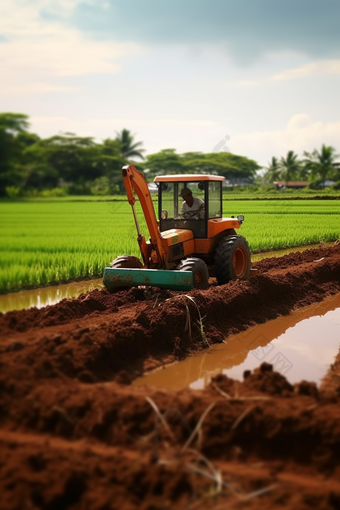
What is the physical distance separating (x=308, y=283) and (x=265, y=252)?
5853 millimetres

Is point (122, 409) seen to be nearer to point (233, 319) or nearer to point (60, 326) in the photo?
point (60, 326)

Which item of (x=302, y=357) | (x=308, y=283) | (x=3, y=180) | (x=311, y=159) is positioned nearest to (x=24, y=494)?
(x=302, y=357)

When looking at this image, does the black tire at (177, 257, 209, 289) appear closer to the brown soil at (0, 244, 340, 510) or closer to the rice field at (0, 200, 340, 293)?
the rice field at (0, 200, 340, 293)

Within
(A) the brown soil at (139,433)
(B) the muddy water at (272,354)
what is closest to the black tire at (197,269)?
(B) the muddy water at (272,354)

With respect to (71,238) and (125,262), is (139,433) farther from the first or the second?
(71,238)

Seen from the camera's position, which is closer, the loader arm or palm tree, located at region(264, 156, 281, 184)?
the loader arm

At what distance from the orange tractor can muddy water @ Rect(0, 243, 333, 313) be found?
990 millimetres

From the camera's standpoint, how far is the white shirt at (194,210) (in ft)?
33.0

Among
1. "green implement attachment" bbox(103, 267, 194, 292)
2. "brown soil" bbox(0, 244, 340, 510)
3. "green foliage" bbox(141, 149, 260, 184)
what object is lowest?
"brown soil" bbox(0, 244, 340, 510)

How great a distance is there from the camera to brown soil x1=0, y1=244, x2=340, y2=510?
3828 millimetres

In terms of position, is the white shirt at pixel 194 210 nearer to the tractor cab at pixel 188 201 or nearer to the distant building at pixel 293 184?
the tractor cab at pixel 188 201

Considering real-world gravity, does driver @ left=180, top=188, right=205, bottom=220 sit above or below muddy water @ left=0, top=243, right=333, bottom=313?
above

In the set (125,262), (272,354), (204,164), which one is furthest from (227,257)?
(204,164)

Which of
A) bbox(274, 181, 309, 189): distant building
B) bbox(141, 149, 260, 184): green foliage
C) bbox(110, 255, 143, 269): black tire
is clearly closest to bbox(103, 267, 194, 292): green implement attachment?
bbox(110, 255, 143, 269): black tire
